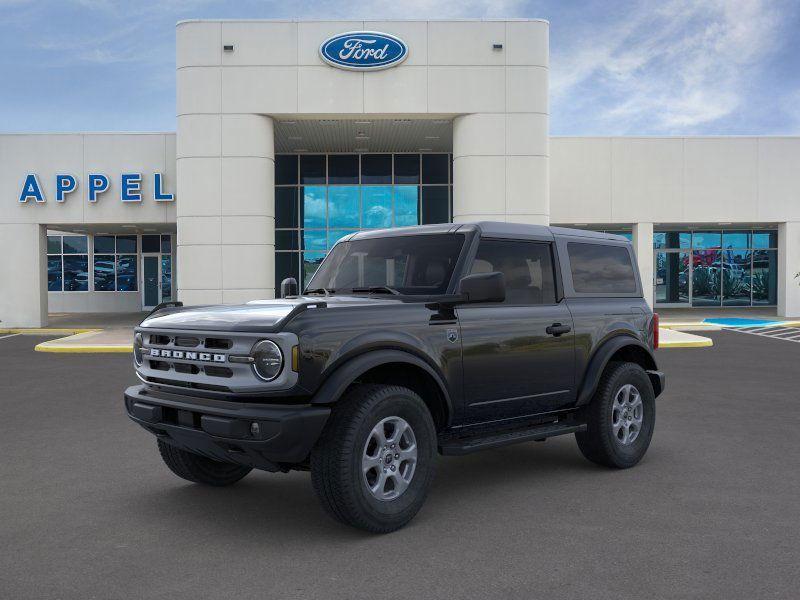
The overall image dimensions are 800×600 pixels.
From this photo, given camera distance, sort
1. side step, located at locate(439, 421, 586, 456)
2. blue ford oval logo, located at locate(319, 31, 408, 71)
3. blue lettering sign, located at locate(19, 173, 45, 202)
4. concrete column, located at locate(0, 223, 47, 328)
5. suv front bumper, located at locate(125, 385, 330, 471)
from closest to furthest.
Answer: suv front bumper, located at locate(125, 385, 330, 471)
side step, located at locate(439, 421, 586, 456)
blue ford oval logo, located at locate(319, 31, 408, 71)
blue lettering sign, located at locate(19, 173, 45, 202)
concrete column, located at locate(0, 223, 47, 328)

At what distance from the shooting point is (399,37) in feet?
63.1

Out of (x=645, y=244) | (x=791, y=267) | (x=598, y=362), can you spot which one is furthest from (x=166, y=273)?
(x=598, y=362)

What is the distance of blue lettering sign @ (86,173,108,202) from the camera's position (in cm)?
2300

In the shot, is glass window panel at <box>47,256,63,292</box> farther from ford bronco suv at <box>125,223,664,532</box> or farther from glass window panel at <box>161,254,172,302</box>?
ford bronco suv at <box>125,223,664,532</box>

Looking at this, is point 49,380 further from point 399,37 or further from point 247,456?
point 399,37

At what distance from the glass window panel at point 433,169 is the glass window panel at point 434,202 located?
0.86 ft

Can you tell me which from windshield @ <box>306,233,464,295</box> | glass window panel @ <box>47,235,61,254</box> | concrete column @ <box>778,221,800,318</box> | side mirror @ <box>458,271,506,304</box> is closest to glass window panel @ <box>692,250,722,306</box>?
concrete column @ <box>778,221,800,318</box>

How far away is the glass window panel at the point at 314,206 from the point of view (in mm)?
25875

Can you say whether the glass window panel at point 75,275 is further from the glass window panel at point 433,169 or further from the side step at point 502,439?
the side step at point 502,439

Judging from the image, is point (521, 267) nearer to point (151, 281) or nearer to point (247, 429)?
point (247, 429)

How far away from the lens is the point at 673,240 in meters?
32.0

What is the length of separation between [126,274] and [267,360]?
100 ft

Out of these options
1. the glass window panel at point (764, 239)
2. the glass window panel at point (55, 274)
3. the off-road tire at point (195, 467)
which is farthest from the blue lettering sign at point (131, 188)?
the glass window panel at point (764, 239)

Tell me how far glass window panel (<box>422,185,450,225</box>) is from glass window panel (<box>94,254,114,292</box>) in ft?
49.9
